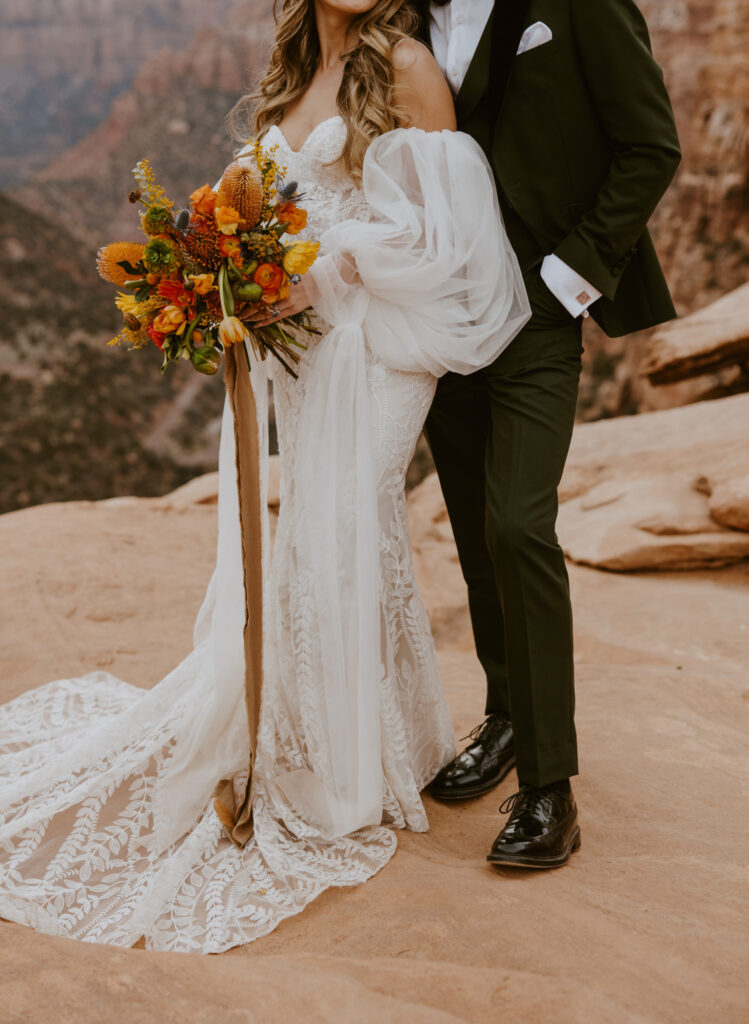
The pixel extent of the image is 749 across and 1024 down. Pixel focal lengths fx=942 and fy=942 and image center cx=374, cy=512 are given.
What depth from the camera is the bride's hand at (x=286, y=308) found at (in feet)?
8.21

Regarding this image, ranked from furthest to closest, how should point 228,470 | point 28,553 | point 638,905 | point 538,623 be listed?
point 28,553, point 228,470, point 538,623, point 638,905

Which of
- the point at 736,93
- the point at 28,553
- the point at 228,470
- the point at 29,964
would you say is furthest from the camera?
the point at 736,93

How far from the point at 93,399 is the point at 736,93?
14865 millimetres

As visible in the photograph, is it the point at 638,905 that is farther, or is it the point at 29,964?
the point at 638,905

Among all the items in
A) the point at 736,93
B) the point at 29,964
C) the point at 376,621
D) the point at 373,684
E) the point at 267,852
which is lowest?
the point at 267,852

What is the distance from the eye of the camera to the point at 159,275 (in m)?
2.38

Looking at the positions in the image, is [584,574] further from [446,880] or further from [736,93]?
[736,93]

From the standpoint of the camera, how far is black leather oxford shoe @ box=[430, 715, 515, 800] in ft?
9.74

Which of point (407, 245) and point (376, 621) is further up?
point (407, 245)

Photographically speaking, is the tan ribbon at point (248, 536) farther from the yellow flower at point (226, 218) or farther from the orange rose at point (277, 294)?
the yellow flower at point (226, 218)

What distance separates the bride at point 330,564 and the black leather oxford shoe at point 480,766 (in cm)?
22

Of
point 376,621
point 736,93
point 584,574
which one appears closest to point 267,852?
point 376,621

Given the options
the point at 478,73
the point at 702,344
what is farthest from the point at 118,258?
the point at 702,344

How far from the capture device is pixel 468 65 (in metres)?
2.57
